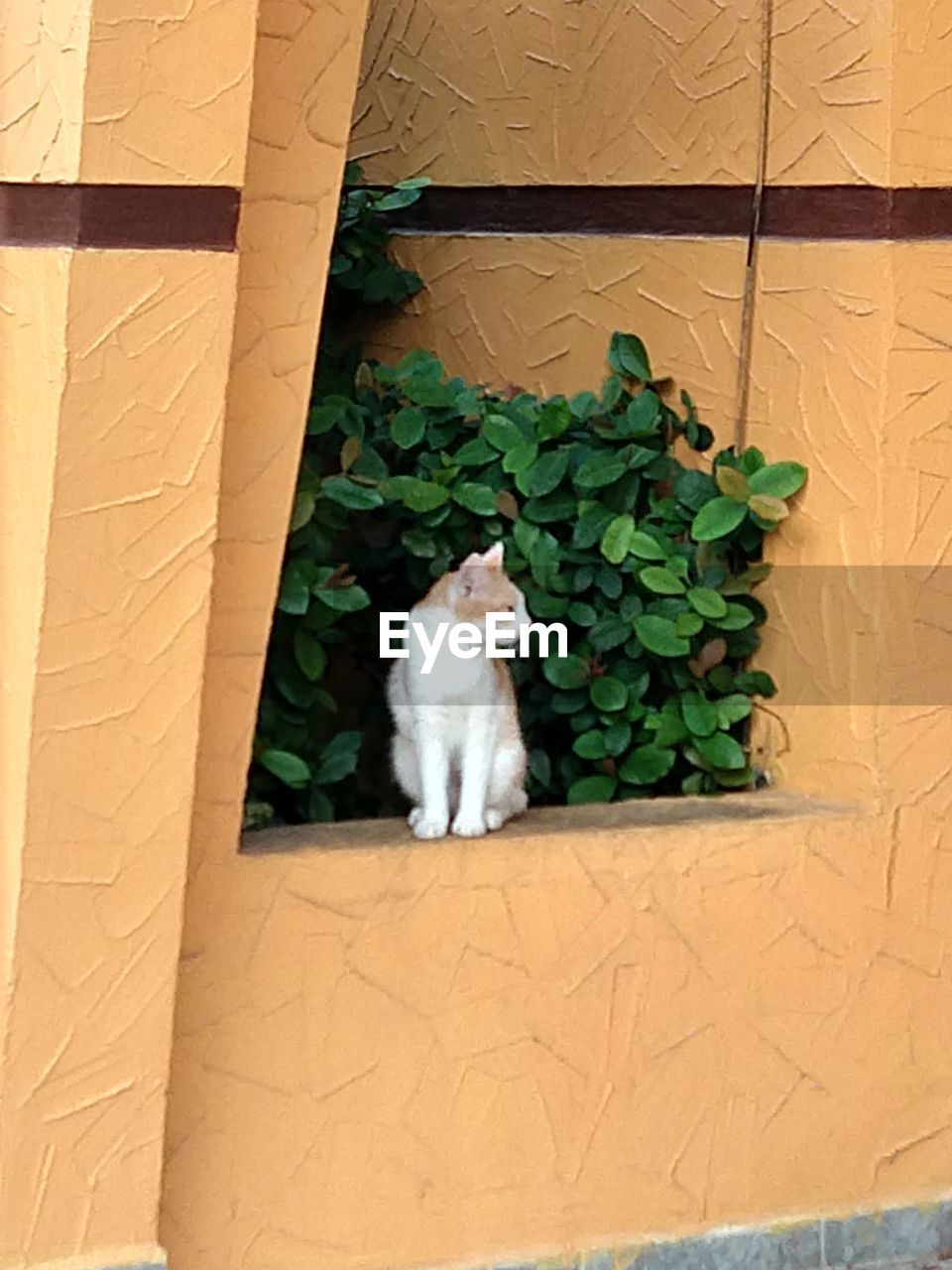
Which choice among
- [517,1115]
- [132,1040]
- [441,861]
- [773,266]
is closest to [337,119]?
[773,266]

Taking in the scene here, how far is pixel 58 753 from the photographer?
2854mm

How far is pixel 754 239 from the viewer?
3.69 metres

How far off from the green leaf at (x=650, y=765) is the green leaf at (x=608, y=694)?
0.37 feet

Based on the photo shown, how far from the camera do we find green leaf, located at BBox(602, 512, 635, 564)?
3.61m

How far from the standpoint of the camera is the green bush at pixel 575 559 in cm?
359

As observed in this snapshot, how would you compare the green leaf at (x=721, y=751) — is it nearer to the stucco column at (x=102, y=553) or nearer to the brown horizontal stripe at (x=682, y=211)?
the brown horizontal stripe at (x=682, y=211)

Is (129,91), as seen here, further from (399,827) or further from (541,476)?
(399,827)

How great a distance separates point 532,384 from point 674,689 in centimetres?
79

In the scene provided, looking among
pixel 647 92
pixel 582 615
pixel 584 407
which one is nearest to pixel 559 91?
pixel 647 92

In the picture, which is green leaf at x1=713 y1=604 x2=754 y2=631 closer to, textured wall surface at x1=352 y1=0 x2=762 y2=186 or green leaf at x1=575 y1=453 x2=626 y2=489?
green leaf at x1=575 y1=453 x2=626 y2=489

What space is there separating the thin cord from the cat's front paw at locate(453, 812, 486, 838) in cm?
95

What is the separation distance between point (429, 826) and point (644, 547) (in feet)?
2.28

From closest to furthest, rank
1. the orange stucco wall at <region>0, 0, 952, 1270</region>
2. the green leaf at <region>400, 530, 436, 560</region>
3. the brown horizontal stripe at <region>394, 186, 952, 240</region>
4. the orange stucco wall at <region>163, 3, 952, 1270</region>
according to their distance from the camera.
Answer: the orange stucco wall at <region>0, 0, 952, 1270</region> < the orange stucco wall at <region>163, 3, 952, 1270</region> < the brown horizontal stripe at <region>394, 186, 952, 240</region> < the green leaf at <region>400, 530, 436, 560</region>

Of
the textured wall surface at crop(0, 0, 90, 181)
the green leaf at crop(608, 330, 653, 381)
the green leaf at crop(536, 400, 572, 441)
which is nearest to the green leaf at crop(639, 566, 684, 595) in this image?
the green leaf at crop(536, 400, 572, 441)
